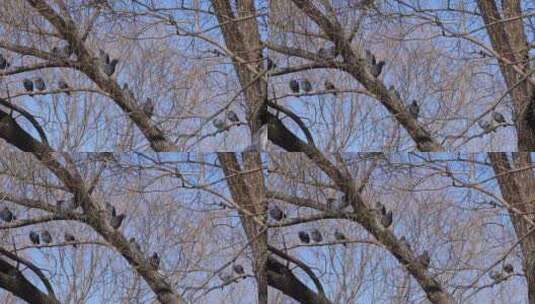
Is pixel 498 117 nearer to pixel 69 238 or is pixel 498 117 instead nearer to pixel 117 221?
pixel 117 221

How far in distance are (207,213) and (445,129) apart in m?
0.74

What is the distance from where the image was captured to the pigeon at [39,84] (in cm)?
275

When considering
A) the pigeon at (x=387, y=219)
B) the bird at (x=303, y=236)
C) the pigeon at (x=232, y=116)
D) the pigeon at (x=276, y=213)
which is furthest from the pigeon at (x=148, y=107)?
the pigeon at (x=387, y=219)

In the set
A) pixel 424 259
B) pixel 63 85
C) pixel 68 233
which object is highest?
pixel 63 85

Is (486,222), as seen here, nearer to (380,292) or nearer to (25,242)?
(380,292)

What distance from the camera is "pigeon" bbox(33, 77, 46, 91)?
9.03 feet

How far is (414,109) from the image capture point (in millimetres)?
2713

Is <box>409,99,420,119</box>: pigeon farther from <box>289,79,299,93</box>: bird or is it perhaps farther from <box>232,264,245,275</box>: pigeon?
<box>232,264,245,275</box>: pigeon

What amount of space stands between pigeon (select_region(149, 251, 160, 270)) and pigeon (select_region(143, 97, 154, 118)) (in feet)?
1.33

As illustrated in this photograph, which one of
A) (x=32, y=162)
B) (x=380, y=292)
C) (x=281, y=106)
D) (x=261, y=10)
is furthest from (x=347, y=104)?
(x=32, y=162)

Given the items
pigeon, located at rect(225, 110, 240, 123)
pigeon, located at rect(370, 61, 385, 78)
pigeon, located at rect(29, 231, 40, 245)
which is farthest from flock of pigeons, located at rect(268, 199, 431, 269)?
pigeon, located at rect(29, 231, 40, 245)

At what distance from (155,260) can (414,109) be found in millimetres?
877

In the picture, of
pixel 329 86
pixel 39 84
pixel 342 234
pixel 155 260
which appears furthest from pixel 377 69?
pixel 39 84

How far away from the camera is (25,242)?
8.88 feet
